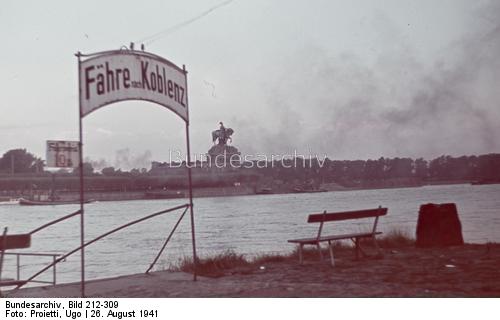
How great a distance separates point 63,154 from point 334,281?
3044 mm

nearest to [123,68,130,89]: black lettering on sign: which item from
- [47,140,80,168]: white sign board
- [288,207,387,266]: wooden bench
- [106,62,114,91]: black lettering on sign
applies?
[106,62,114,91]: black lettering on sign

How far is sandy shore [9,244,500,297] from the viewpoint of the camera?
6121mm

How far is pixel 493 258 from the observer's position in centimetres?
816

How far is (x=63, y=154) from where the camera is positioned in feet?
20.1

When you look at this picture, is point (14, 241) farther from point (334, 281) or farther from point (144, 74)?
point (334, 281)

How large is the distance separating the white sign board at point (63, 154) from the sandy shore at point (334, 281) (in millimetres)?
1372

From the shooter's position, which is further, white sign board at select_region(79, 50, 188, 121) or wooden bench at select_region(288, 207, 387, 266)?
wooden bench at select_region(288, 207, 387, 266)

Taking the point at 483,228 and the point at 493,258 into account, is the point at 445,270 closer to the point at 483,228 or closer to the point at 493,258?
the point at 493,258

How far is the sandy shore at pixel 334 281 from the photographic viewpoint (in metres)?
6.12

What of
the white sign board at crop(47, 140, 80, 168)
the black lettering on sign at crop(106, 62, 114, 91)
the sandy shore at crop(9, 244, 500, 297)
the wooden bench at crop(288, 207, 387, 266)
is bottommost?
the sandy shore at crop(9, 244, 500, 297)

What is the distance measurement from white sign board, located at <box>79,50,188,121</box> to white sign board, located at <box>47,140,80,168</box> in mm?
326

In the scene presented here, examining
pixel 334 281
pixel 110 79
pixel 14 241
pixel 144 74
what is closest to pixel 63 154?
pixel 110 79

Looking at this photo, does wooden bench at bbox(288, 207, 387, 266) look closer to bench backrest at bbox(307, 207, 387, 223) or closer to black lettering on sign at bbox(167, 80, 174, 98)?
bench backrest at bbox(307, 207, 387, 223)
